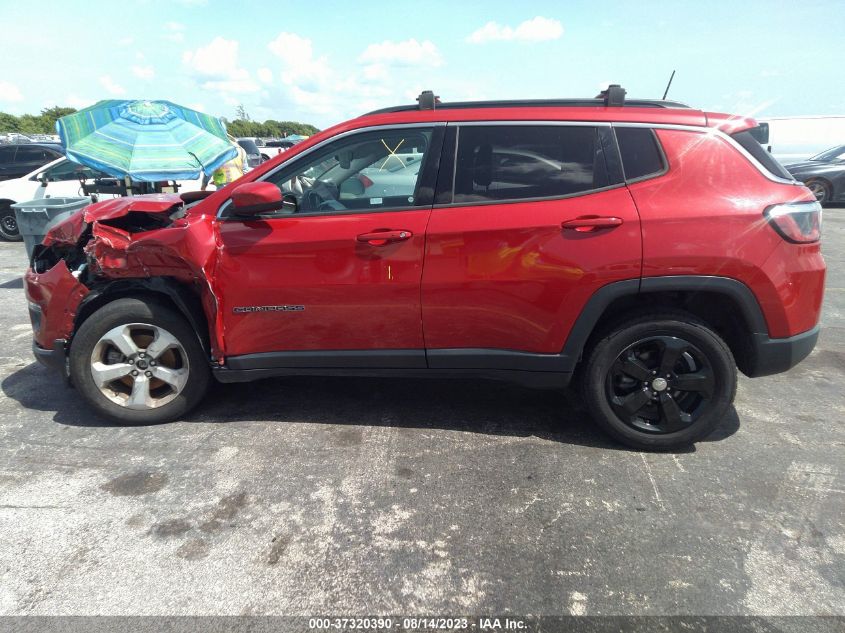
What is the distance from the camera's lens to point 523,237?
9.65ft

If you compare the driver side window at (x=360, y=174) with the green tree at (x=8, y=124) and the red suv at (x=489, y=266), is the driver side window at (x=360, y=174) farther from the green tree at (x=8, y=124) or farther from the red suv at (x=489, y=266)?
the green tree at (x=8, y=124)

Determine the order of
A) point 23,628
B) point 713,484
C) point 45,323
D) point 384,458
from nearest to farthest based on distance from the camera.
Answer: point 23,628
point 713,484
point 384,458
point 45,323

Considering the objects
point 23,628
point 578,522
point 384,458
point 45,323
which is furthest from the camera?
point 45,323

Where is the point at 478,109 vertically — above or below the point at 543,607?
above

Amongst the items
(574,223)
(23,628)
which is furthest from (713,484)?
(23,628)

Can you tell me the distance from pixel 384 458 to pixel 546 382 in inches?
38.7

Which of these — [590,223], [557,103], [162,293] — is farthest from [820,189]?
[162,293]

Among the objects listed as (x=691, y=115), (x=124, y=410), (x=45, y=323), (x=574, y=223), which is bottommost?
(x=124, y=410)

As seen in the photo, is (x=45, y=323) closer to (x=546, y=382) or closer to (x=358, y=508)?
(x=358, y=508)

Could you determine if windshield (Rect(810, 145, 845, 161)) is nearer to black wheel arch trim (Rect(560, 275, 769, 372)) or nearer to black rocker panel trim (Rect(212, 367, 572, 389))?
black wheel arch trim (Rect(560, 275, 769, 372))

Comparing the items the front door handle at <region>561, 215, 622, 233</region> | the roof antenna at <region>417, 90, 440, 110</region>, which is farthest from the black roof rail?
the front door handle at <region>561, 215, 622, 233</region>

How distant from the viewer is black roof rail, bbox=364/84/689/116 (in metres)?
3.17

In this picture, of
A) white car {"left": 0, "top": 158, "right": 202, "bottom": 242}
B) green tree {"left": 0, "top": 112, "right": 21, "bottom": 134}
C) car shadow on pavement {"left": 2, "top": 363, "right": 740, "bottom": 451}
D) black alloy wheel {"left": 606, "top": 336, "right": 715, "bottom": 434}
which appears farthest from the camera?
green tree {"left": 0, "top": 112, "right": 21, "bottom": 134}

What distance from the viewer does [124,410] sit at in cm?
344
